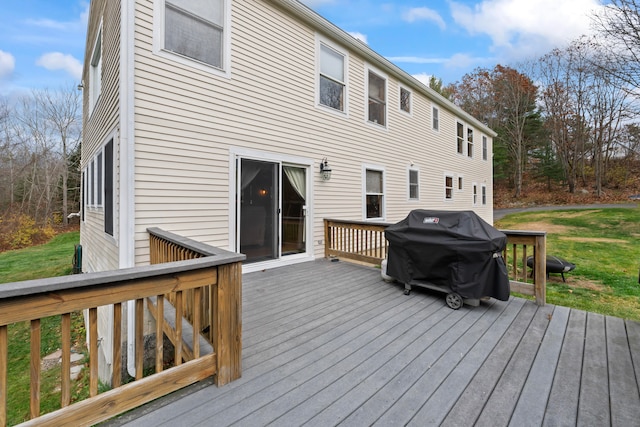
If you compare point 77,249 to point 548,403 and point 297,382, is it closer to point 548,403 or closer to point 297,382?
point 297,382

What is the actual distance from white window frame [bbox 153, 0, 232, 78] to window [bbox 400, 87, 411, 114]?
18.2ft

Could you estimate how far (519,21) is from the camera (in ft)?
44.1

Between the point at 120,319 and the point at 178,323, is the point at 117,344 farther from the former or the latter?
the point at 178,323

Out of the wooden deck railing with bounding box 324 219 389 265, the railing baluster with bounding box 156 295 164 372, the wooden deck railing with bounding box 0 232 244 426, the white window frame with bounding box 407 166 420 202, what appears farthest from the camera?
the white window frame with bounding box 407 166 420 202

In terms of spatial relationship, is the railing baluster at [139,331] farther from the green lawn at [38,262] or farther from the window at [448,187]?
the window at [448,187]

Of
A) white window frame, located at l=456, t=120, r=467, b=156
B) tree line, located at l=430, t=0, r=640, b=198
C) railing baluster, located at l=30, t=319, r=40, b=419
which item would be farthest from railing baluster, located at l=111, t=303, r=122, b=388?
tree line, located at l=430, t=0, r=640, b=198

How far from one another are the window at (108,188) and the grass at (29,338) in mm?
2318

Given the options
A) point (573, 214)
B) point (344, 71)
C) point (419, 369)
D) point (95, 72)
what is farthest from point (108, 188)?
point (573, 214)

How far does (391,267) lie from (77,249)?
9.20 meters

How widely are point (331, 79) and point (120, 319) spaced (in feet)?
19.8

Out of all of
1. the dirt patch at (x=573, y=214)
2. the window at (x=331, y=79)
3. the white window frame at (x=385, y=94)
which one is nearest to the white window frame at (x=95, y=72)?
the window at (x=331, y=79)

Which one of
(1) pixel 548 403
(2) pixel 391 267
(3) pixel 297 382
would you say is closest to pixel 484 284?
(2) pixel 391 267

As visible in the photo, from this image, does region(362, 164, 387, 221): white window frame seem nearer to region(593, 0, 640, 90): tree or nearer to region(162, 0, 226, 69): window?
region(162, 0, 226, 69): window

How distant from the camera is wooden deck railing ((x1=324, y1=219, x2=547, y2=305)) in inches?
131
